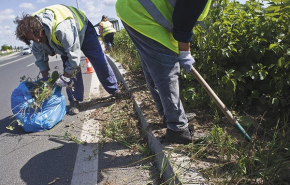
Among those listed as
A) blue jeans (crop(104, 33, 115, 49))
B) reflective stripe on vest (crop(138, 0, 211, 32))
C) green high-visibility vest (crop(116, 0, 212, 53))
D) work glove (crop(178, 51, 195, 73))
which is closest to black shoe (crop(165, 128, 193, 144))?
work glove (crop(178, 51, 195, 73))

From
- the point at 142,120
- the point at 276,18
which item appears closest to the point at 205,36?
the point at 276,18

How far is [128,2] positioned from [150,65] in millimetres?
545

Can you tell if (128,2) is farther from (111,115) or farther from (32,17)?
(111,115)

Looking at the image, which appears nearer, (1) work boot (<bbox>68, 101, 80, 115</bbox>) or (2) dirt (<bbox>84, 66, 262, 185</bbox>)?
(2) dirt (<bbox>84, 66, 262, 185</bbox>)

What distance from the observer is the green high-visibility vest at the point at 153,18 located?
5.73ft

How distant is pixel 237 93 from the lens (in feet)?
8.54

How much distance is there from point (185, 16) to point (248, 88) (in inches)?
50.8

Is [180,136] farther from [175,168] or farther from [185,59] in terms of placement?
[185,59]

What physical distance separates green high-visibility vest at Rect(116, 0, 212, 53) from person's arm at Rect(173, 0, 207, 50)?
0.33ft

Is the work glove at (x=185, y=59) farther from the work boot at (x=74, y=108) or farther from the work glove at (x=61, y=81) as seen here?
the work boot at (x=74, y=108)

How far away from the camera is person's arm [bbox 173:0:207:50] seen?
153cm

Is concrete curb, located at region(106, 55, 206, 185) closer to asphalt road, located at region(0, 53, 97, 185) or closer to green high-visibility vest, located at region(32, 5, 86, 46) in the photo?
asphalt road, located at region(0, 53, 97, 185)

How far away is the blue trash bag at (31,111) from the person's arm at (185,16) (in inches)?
87.6

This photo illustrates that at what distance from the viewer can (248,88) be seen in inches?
96.3
